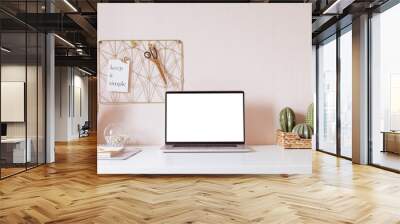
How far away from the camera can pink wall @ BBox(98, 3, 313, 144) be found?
3191 mm

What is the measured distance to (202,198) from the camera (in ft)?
10.6

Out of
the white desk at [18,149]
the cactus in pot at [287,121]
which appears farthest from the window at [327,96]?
the white desk at [18,149]

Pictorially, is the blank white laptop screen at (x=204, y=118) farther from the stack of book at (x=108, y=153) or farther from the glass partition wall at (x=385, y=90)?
the glass partition wall at (x=385, y=90)

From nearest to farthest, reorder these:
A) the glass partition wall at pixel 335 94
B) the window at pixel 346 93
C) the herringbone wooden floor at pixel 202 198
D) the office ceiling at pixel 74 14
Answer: the herringbone wooden floor at pixel 202 198, the office ceiling at pixel 74 14, the window at pixel 346 93, the glass partition wall at pixel 335 94

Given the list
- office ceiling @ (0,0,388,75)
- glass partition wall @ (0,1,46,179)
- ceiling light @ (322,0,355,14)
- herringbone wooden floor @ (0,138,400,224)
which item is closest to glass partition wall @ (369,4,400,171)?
office ceiling @ (0,0,388,75)

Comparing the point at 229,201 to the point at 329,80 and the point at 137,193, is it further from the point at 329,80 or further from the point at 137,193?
the point at 329,80

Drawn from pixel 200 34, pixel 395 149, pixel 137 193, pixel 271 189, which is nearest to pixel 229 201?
pixel 271 189

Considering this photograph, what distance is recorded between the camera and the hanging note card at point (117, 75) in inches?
127

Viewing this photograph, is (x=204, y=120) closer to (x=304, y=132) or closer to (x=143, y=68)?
(x=304, y=132)

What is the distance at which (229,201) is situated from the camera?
3104mm

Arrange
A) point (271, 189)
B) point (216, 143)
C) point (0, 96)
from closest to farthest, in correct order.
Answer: point (216, 143), point (271, 189), point (0, 96)

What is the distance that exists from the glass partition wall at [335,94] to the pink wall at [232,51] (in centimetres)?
343

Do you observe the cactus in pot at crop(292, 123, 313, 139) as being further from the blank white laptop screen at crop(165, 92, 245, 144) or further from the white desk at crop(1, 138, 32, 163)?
the white desk at crop(1, 138, 32, 163)

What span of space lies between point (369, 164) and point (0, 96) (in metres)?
5.65
